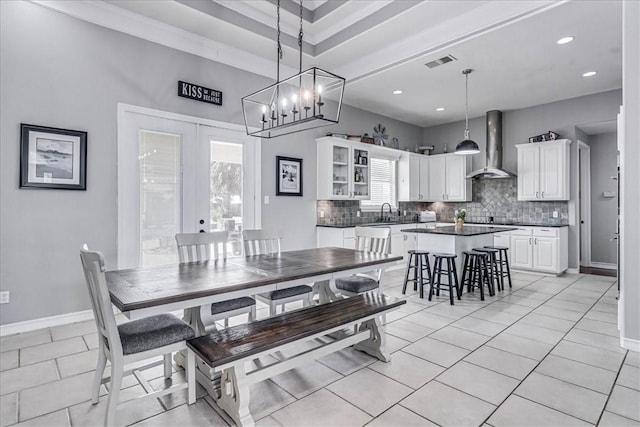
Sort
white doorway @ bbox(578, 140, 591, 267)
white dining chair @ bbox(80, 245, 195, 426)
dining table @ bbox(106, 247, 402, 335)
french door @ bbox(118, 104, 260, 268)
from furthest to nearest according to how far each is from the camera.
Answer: white doorway @ bbox(578, 140, 591, 267), french door @ bbox(118, 104, 260, 268), dining table @ bbox(106, 247, 402, 335), white dining chair @ bbox(80, 245, 195, 426)

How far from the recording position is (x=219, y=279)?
2.31m

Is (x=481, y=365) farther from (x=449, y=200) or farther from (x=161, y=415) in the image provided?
(x=449, y=200)

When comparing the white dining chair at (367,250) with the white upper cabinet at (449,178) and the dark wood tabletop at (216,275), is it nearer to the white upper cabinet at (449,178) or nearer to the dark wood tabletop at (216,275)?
the dark wood tabletop at (216,275)

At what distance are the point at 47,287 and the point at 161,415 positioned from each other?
2288 millimetres

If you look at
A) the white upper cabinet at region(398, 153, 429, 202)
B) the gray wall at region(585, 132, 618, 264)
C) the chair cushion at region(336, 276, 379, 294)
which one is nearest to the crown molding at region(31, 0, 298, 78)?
the chair cushion at region(336, 276, 379, 294)

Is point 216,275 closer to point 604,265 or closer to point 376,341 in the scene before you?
point 376,341

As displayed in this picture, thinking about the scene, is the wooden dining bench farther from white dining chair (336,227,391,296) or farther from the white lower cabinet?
the white lower cabinet

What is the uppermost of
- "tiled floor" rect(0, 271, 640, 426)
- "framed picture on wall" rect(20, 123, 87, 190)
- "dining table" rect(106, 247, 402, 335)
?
"framed picture on wall" rect(20, 123, 87, 190)

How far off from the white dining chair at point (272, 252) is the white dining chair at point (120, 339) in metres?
0.96

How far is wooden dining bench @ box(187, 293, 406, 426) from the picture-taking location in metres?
1.87

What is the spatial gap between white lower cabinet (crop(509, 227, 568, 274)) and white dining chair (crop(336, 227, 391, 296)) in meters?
3.81

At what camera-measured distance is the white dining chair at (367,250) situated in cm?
328

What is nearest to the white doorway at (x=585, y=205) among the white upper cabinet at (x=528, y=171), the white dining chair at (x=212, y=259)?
the white upper cabinet at (x=528, y=171)

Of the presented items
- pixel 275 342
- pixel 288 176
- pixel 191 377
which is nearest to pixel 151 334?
pixel 191 377
